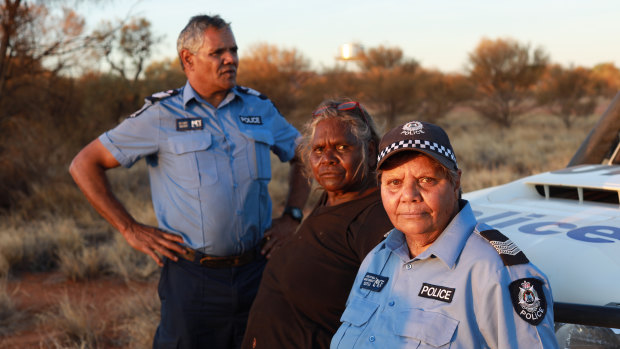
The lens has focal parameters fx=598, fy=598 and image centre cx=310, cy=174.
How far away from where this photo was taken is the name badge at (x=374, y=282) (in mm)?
1792

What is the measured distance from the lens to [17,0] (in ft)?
27.8

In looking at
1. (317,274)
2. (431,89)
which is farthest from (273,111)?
(431,89)

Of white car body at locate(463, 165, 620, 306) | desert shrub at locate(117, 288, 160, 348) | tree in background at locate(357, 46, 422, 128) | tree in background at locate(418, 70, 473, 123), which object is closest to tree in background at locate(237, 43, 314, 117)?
tree in background at locate(357, 46, 422, 128)

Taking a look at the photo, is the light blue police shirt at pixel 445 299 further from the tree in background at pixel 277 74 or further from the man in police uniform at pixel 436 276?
the tree in background at pixel 277 74

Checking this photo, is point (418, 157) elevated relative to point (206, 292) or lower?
elevated

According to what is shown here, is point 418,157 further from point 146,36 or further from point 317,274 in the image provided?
point 146,36

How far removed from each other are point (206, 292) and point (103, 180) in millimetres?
815

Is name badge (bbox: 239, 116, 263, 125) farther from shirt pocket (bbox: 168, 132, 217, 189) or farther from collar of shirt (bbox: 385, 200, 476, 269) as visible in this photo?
collar of shirt (bbox: 385, 200, 476, 269)

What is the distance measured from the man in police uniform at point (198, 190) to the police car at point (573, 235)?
1.19 metres

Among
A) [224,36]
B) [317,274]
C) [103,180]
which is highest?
[224,36]

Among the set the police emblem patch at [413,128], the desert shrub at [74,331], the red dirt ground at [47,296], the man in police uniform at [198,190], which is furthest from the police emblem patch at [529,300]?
the red dirt ground at [47,296]

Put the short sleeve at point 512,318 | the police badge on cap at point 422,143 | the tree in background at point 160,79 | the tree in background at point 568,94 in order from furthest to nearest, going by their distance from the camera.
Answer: the tree in background at point 568,94
the tree in background at point 160,79
the police badge on cap at point 422,143
the short sleeve at point 512,318

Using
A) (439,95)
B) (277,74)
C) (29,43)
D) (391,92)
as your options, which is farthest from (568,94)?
(29,43)

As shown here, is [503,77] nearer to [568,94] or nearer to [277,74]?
[568,94]
